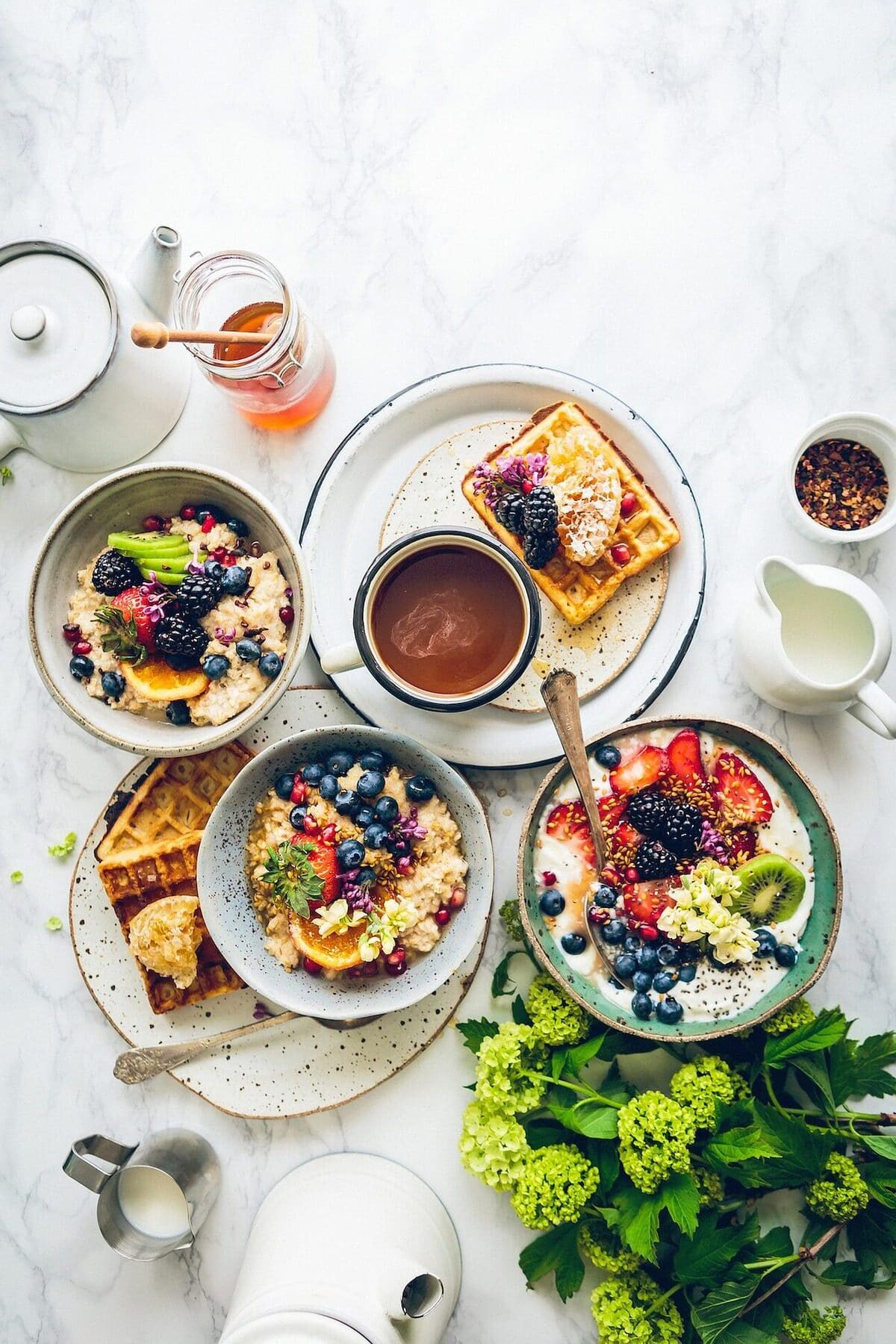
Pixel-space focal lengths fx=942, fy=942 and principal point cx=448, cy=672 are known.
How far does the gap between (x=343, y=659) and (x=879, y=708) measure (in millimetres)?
1332

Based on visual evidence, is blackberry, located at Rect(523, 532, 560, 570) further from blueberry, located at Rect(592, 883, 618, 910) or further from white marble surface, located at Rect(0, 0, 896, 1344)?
blueberry, located at Rect(592, 883, 618, 910)

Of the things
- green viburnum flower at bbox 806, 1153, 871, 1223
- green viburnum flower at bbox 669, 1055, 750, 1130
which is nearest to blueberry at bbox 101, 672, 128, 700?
green viburnum flower at bbox 669, 1055, 750, 1130

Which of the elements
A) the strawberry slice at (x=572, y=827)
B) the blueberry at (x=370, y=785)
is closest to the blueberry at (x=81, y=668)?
the blueberry at (x=370, y=785)

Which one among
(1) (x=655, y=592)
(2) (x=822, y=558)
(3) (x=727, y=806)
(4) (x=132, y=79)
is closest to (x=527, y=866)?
(3) (x=727, y=806)

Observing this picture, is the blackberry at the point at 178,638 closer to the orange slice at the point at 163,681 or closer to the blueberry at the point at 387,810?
the orange slice at the point at 163,681

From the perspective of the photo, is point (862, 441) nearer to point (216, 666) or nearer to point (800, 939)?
point (800, 939)

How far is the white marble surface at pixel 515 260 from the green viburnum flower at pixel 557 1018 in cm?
36

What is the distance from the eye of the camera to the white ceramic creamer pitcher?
236 cm

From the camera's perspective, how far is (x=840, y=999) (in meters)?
2.64

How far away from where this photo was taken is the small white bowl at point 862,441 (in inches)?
99.0

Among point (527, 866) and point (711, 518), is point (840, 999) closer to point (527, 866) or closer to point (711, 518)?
point (527, 866)

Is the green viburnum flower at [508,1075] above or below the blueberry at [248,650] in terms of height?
below

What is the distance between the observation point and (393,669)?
238cm

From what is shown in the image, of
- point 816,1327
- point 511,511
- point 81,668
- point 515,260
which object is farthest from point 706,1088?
point 515,260
